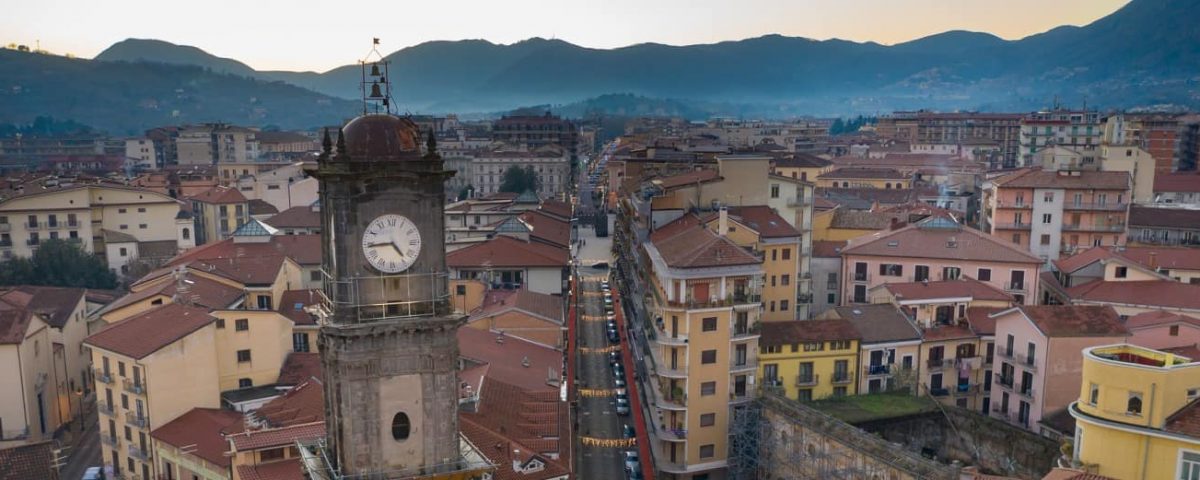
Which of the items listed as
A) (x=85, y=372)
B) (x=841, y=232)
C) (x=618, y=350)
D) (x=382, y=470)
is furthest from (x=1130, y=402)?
(x=85, y=372)

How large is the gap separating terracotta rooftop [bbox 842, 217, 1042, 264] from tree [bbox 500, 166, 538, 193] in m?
74.3

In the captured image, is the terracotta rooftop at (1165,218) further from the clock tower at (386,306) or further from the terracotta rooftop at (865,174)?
the clock tower at (386,306)

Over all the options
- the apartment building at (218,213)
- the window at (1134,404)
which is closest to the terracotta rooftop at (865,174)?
the apartment building at (218,213)

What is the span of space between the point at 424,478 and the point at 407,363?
2.80 metres

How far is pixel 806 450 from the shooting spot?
36.8 metres

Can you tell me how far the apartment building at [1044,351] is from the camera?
39.0 metres

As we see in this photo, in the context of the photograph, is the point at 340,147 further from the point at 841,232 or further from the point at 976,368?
the point at 841,232

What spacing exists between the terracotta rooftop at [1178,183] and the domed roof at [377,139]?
94.6 meters

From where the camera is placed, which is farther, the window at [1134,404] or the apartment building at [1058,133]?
the apartment building at [1058,133]

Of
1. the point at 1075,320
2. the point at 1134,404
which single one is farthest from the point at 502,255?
the point at 1134,404

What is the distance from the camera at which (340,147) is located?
20.0 m

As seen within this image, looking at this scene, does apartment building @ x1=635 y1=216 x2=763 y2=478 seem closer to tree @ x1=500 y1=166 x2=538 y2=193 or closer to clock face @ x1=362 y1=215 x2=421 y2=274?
clock face @ x1=362 y1=215 x2=421 y2=274

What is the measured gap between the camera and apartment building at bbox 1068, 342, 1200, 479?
81.7ft

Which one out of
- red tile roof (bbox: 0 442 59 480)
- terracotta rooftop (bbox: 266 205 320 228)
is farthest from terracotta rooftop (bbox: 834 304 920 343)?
terracotta rooftop (bbox: 266 205 320 228)
